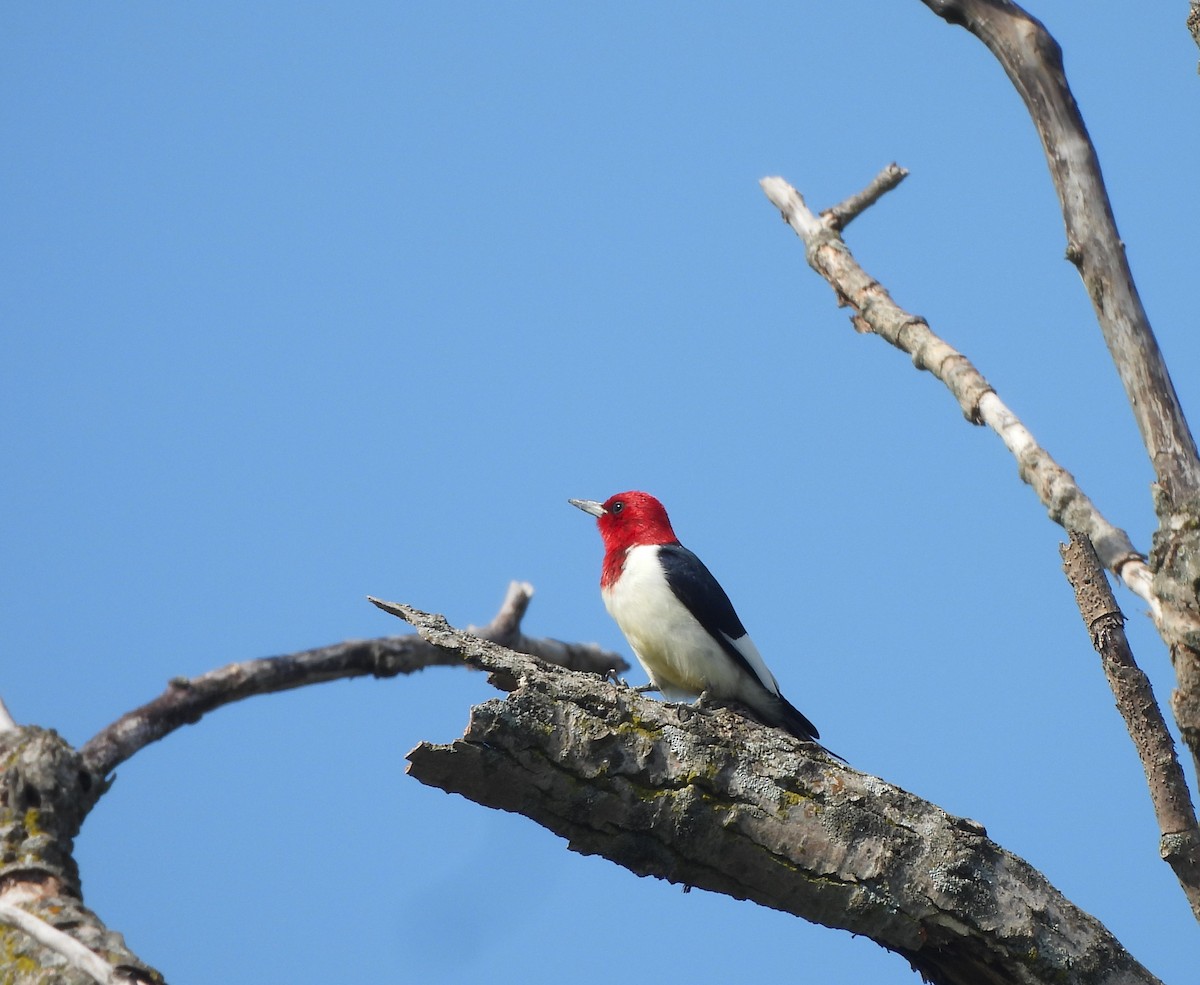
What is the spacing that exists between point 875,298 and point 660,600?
6.65 feet

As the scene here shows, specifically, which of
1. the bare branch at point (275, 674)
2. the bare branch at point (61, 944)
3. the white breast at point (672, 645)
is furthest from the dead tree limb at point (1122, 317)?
the bare branch at point (275, 674)

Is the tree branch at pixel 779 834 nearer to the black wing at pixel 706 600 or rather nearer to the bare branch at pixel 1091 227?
the bare branch at pixel 1091 227

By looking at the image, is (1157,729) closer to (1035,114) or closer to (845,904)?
(845,904)

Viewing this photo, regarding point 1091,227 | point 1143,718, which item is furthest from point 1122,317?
point 1143,718

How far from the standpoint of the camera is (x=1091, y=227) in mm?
3961

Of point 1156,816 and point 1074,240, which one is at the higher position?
point 1074,240

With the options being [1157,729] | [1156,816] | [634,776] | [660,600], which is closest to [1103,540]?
[1157,729]

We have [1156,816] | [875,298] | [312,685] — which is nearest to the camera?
[1156,816]

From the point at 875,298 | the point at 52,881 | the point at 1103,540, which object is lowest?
the point at 52,881

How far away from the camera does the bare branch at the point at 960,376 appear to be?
4.21 metres

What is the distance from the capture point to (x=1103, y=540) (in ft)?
13.9

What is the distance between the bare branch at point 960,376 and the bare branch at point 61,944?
3421 millimetres

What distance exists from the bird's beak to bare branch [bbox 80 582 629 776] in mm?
894

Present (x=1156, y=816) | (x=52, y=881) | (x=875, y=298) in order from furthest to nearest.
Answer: (x=875, y=298) < (x=52, y=881) < (x=1156, y=816)
